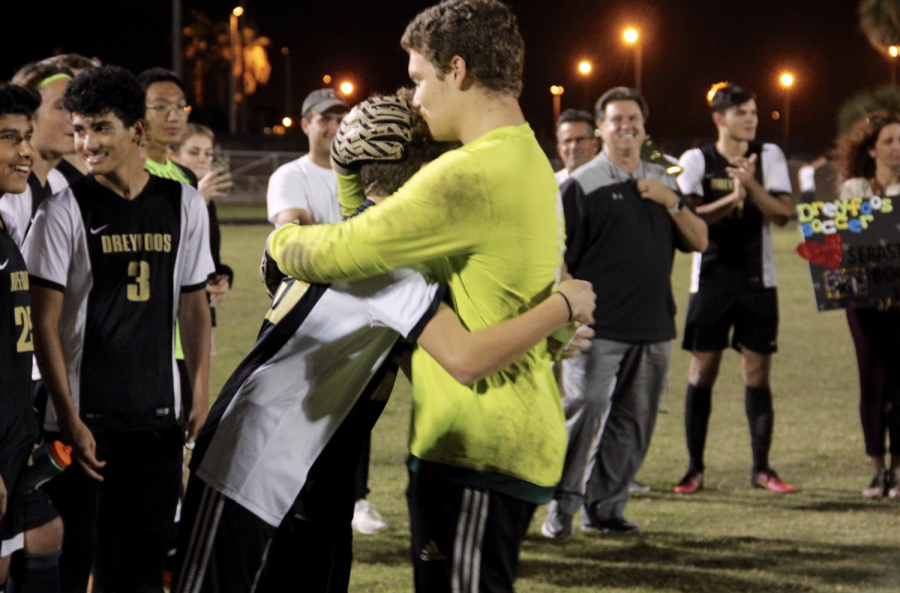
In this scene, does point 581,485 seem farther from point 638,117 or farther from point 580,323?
point 580,323

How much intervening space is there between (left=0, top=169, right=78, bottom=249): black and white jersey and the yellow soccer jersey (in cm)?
181

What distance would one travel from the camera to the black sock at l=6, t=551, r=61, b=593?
3869 millimetres

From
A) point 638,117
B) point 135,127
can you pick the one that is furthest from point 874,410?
point 135,127

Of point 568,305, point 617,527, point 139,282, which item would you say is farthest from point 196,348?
point 617,527

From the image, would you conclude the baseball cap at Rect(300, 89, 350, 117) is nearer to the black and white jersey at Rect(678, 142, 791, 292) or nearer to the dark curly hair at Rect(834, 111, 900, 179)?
the black and white jersey at Rect(678, 142, 791, 292)

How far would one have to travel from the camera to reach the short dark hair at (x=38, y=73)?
4.85m

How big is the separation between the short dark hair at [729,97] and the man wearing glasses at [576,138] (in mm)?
848

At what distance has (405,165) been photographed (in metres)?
2.65

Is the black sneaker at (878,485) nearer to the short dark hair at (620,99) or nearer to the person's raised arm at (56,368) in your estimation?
the short dark hair at (620,99)

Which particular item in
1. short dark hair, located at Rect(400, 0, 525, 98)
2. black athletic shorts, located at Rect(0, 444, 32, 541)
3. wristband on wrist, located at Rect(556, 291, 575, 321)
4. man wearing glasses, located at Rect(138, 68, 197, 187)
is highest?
man wearing glasses, located at Rect(138, 68, 197, 187)

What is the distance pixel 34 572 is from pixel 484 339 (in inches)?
88.9

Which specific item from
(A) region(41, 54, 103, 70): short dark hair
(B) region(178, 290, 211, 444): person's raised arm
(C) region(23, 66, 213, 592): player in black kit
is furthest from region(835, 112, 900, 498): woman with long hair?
(A) region(41, 54, 103, 70): short dark hair

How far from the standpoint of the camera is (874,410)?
7.13m

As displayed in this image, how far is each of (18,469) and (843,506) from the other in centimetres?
491
